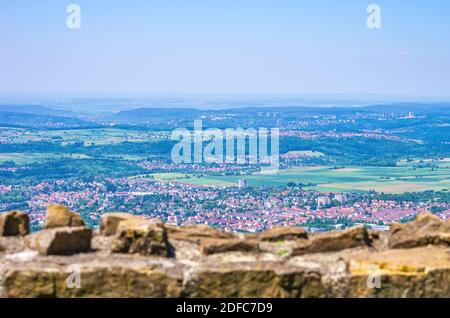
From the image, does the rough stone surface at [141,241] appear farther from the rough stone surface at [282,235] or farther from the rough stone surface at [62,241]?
the rough stone surface at [282,235]

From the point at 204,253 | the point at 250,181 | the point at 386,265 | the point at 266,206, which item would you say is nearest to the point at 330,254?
the point at 386,265

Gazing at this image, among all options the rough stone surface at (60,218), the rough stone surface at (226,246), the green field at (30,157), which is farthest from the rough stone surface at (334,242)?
the green field at (30,157)

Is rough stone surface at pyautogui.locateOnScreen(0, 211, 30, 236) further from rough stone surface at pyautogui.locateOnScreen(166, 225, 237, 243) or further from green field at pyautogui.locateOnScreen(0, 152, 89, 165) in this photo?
green field at pyautogui.locateOnScreen(0, 152, 89, 165)

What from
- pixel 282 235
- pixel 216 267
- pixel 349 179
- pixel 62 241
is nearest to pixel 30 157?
pixel 349 179

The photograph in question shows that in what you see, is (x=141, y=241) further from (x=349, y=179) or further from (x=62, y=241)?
(x=349, y=179)

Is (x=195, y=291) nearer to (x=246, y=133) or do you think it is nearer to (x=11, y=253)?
(x=11, y=253)
